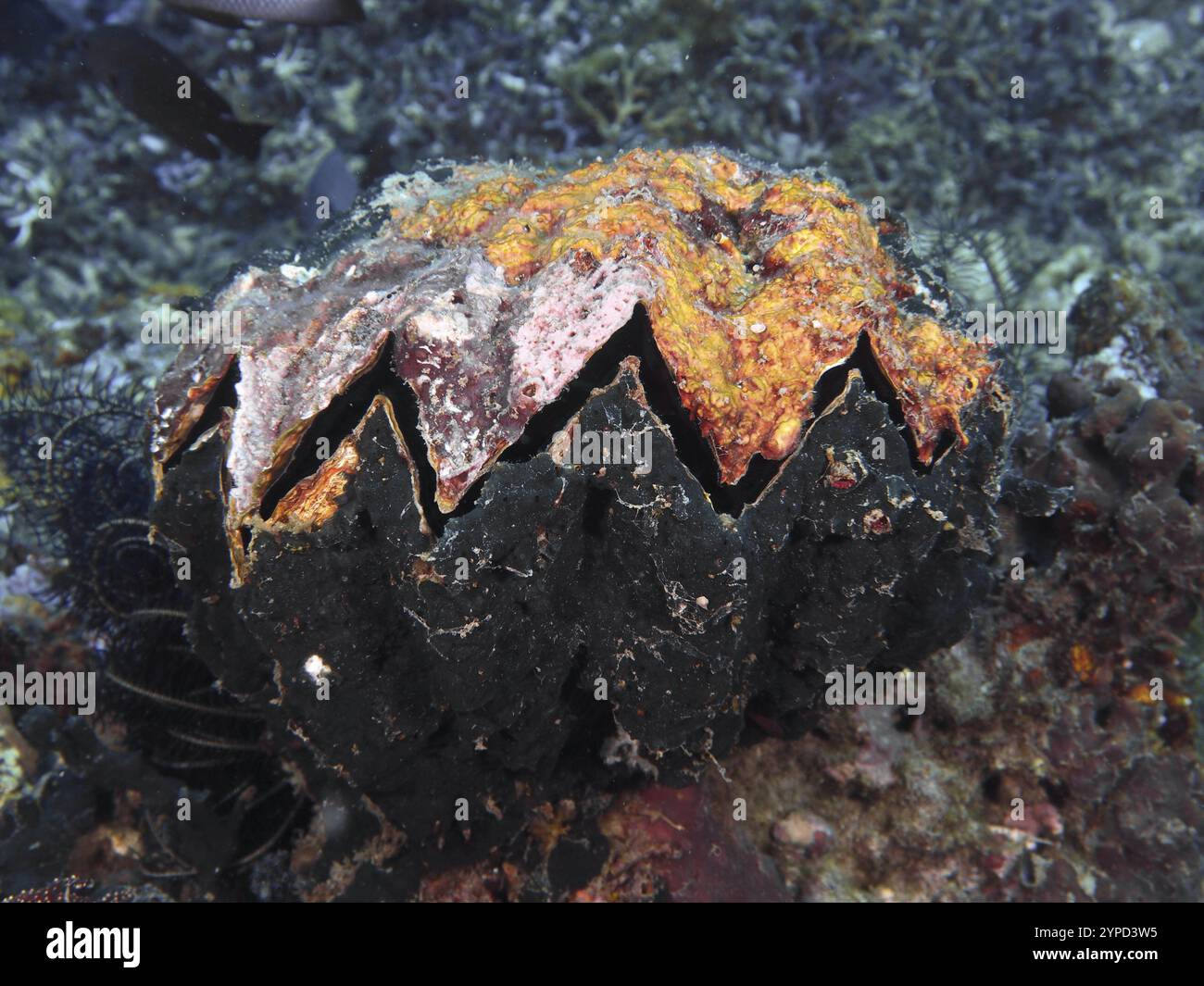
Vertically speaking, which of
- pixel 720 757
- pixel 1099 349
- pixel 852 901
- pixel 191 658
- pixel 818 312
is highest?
pixel 1099 349

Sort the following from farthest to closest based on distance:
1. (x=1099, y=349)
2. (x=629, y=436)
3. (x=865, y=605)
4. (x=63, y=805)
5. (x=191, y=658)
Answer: (x=1099, y=349) → (x=191, y=658) → (x=63, y=805) → (x=865, y=605) → (x=629, y=436)

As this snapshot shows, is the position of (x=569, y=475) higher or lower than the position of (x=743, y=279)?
lower

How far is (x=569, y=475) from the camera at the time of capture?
6.69 ft

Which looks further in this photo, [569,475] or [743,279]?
[743,279]

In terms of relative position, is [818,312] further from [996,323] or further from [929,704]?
[929,704]

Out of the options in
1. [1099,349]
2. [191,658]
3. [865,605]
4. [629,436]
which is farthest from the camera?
[1099,349]

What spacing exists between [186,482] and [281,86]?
601 cm

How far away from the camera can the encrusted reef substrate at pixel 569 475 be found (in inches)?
79.3

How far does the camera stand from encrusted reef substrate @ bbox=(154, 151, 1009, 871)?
6.61 feet

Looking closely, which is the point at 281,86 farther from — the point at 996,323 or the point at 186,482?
the point at 996,323

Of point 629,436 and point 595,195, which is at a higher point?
point 595,195

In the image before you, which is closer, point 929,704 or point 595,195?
point 595,195

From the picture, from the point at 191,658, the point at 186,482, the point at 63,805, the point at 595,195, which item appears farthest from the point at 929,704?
the point at 63,805

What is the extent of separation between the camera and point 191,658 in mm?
3246
